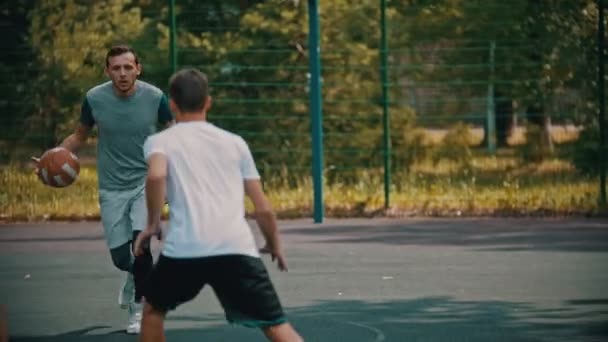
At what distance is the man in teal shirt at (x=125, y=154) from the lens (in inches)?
387

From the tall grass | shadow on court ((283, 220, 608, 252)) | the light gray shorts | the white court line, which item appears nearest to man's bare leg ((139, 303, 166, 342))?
the white court line

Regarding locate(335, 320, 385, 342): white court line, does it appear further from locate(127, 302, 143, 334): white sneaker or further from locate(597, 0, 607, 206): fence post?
locate(597, 0, 607, 206): fence post

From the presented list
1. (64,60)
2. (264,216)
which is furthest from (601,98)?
(264,216)

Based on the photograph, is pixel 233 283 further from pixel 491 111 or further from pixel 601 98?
pixel 491 111

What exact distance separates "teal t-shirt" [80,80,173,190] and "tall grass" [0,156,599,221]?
8.02 m

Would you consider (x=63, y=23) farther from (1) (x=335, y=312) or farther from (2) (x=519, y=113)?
(1) (x=335, y=312)

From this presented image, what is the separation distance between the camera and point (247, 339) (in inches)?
376

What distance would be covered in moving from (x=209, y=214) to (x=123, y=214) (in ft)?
9.41

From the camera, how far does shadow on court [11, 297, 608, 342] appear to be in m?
9.55

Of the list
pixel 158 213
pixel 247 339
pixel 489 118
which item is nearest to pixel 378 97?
pixel 489 118

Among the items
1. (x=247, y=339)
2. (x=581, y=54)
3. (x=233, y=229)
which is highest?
(x=581, y=54)

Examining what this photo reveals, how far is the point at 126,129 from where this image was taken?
32.4ft

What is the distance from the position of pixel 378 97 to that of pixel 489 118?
219 cm

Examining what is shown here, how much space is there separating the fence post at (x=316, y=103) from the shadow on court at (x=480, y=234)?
499mm
